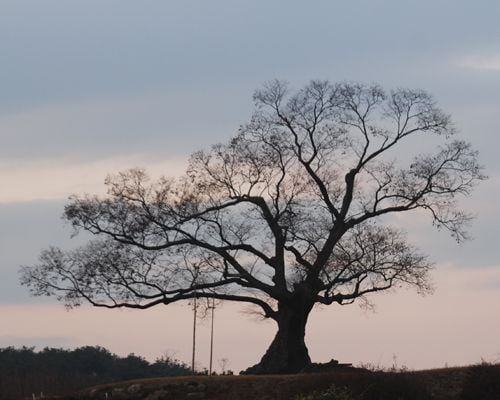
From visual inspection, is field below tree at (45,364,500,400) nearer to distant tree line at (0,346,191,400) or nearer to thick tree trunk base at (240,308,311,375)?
thick tree trunk base at (240,308,311,375)

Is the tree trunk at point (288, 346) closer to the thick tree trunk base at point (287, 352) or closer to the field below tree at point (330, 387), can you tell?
the thick tree trunk base at point (287, 352)

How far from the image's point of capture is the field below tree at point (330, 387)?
122ft

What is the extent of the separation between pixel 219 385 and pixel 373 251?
9.83 metres

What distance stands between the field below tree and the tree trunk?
3855 mm

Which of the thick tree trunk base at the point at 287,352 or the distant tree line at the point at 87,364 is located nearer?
the thick tree trunk base at the point at 287,352

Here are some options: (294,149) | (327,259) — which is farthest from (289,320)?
(294,149)

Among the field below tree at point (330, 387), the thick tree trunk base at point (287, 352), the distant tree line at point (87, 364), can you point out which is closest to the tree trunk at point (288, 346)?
the thick tree trunk base at point (287, 352)

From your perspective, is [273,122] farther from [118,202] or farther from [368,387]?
[368,387]

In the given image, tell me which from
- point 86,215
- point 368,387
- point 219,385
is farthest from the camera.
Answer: point 86,215

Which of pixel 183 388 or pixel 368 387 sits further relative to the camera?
pixel 183 388

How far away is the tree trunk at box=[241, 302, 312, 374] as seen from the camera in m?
46.4

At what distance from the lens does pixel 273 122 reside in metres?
48.3

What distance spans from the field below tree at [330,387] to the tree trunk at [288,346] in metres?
3.85

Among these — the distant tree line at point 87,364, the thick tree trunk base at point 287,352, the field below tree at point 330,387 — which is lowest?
the field below tree at point 330,387
